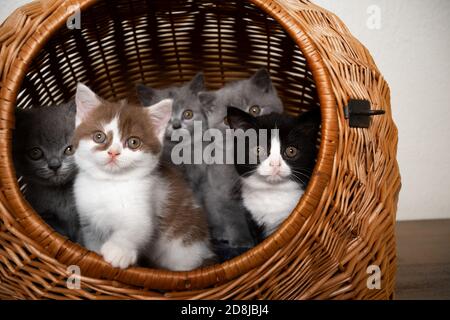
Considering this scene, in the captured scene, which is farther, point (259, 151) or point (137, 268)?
point (259, 151)

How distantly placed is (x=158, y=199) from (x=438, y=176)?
67.3 inches

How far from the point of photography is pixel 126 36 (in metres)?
1.64

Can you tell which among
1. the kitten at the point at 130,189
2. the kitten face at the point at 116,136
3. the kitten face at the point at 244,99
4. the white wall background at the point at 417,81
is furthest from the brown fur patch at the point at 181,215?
the white wall background at the point at 417,81

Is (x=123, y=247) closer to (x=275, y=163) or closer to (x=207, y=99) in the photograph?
(x=275, y=163)

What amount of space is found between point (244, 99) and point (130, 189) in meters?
0.62

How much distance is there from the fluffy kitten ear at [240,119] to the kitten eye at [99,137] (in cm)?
40

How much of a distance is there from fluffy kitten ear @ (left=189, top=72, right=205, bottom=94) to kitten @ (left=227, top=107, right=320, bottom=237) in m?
0.37

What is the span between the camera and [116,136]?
45.2 inches

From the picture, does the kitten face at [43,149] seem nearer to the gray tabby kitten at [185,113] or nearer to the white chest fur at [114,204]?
the white chest fur at [114,204]

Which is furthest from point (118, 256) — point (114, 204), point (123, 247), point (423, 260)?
point (423, 260)

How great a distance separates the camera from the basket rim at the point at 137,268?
975mm

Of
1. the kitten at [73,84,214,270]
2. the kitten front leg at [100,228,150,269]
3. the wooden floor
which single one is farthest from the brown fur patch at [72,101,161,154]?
the wooden floor

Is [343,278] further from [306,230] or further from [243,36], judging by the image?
[243,36]
